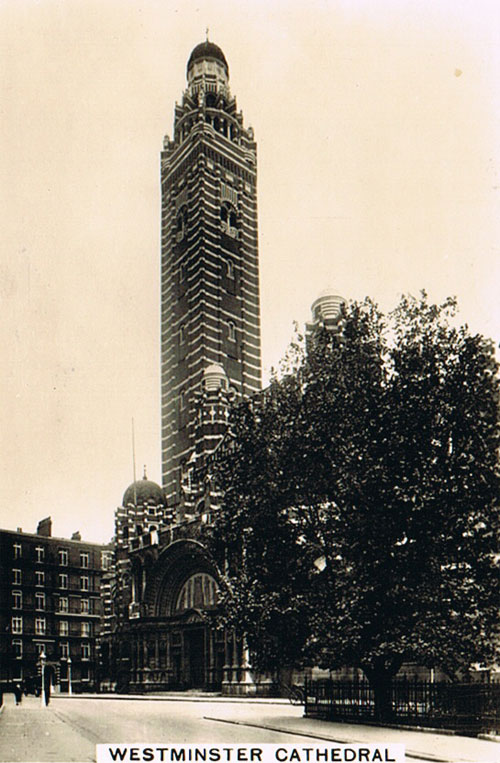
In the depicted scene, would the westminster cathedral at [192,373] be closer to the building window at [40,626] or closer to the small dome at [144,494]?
the small dome at [144,494]

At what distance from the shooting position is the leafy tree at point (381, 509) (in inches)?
703

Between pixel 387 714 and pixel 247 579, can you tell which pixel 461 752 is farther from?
pixel 247 579

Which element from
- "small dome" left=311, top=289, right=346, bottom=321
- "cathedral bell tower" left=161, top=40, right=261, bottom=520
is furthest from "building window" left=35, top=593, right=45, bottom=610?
"small dome" left=311, top=289, right=346, bottom=321

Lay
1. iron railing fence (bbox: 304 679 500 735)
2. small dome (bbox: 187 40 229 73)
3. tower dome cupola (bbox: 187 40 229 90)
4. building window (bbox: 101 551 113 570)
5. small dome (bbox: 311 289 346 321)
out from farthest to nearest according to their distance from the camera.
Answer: building window (bbox: 101 551 113 570)
tower dome cupola (bbox: 187 40 229 90)
small dome (bbox: 187 40 229 73)
small dome (bbox: 311 289 346 321)
iron railing fence (bbox: 304 679 500 735)

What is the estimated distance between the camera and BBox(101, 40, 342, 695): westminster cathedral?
50000 mm

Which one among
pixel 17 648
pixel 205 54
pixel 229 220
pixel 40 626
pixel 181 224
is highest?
pixel 205 54

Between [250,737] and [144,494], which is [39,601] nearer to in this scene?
[144,494]

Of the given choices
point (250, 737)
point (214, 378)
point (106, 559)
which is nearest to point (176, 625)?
point (214, 378)

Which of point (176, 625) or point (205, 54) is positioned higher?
point (205, 54)

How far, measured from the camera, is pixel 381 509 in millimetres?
18078

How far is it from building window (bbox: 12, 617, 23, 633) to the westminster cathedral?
23.9ft

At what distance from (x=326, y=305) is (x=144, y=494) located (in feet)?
71.0

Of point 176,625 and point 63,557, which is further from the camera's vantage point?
point 63,557

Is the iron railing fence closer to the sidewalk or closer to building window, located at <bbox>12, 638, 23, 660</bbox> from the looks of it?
the sidewalk
